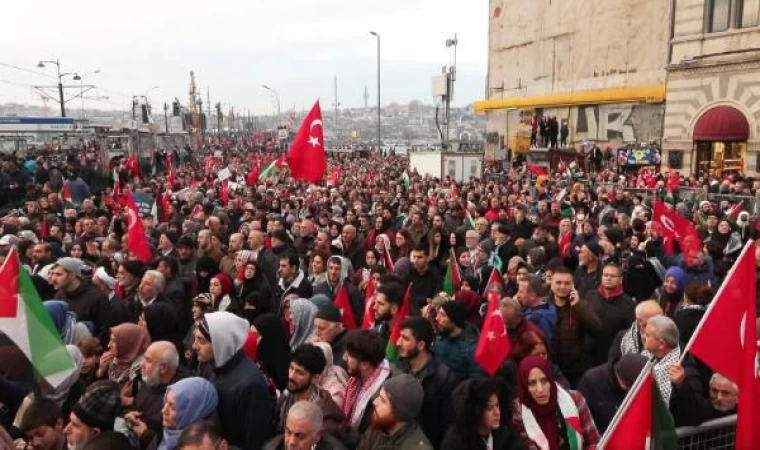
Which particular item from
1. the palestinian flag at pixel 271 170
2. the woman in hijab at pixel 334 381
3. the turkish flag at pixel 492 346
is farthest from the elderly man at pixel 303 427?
the palestinian flag at pixel 271 170

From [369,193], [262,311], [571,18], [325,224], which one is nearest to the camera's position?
[262,311]

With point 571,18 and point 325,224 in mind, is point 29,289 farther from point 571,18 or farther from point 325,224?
point 571,18

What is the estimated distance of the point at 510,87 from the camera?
4072cm

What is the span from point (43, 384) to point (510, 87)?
38773 mm

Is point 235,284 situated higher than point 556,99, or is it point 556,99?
point 556,99

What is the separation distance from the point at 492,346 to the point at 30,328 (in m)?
3.01

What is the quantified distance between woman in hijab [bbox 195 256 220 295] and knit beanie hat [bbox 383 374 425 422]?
413cm

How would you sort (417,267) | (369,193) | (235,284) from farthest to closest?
(369,193), (417,267), (235,284)

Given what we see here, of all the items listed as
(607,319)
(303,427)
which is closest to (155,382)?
(303,427)

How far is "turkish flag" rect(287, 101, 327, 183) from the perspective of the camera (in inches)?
497

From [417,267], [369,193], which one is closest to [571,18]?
[369,193]

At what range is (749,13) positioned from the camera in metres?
23.9

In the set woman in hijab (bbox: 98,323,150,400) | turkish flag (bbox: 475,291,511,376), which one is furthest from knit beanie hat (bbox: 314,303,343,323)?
woman in hijab (bbox: 98,323,150,400)

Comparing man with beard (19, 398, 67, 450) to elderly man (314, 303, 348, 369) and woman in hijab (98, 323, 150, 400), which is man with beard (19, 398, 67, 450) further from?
elderly man (314, 303, 348, 369)
